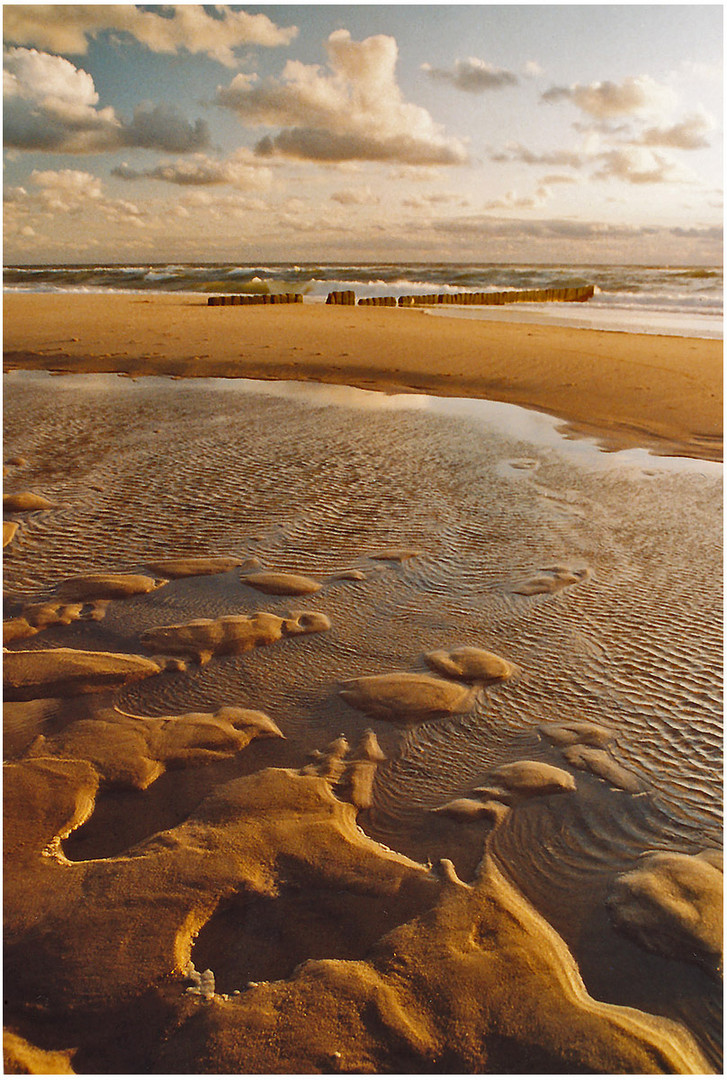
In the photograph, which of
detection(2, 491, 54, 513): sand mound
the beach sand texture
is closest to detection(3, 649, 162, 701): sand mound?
the beach sand texture

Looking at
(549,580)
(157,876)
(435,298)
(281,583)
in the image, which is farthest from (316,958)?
(435,298)

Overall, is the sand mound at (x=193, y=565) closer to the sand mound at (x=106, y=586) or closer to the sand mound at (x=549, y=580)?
the sand mound at (x=106, y=586)

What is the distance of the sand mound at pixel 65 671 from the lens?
2.39 meters

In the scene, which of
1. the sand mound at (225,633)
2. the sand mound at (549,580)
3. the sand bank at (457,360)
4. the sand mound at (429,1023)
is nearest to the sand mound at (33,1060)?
the sand mound at (429,1023)

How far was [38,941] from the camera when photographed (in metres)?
1.46

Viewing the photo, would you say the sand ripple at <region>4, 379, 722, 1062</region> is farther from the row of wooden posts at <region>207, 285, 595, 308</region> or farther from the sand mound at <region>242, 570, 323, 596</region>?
the row of wooden posts at <region>207, 285, 595, 308</region>

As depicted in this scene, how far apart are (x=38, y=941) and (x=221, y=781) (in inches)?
24.0

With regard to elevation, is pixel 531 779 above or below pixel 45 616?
below

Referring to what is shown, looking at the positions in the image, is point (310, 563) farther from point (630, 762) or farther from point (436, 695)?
point (630, 762)

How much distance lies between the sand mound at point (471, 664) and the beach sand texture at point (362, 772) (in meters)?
0.01

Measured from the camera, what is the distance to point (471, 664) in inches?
101

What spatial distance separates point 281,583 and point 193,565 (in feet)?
1.70

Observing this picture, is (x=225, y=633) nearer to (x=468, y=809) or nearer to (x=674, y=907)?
(x=468, y=809)

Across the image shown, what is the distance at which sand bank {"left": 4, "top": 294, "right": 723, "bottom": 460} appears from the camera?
6965 millimetres
